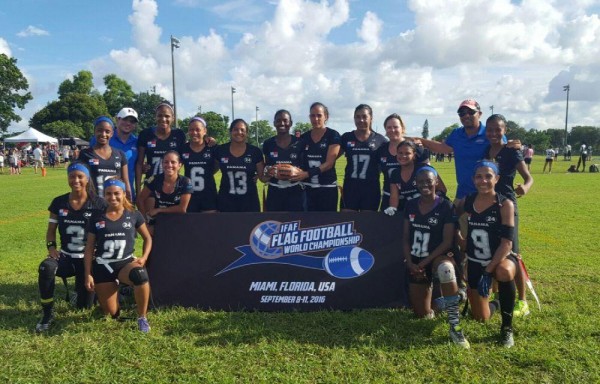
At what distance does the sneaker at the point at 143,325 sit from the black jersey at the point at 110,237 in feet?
2.44

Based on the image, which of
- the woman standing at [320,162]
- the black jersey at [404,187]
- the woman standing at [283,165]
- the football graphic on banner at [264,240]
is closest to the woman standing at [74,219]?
the football graphic on banner at [264,240]

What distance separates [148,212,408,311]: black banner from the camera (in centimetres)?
534

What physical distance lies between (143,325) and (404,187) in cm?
343

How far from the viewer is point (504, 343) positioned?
13.9 feet

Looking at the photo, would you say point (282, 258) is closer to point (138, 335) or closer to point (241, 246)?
point (241, 246)

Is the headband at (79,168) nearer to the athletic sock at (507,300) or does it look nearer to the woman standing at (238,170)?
the woman standing at (238,170)

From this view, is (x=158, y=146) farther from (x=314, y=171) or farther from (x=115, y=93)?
(x=115, y=93)

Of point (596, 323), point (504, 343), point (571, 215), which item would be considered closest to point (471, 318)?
point (504, 343)

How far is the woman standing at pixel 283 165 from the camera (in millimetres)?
6125

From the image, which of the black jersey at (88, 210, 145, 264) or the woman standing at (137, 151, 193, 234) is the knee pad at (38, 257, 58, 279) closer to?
the black jersey at (88, 210, 145, 264)

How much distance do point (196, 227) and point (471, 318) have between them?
338 cm

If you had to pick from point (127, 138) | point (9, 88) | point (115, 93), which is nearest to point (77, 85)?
point (115, 93)

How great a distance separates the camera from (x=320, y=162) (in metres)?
6.29

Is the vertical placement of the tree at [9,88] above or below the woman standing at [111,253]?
above
